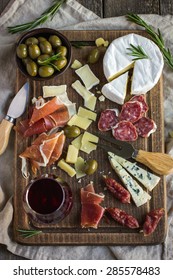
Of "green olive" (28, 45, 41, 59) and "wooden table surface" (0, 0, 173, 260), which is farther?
"wooden table surface" (0, 0, 173, 260)

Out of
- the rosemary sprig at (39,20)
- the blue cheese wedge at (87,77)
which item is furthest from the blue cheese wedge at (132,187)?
the rosemary sprig at (39,20)

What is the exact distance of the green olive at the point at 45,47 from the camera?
2.81 metres

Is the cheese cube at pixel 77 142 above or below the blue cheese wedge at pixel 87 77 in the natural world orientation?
below

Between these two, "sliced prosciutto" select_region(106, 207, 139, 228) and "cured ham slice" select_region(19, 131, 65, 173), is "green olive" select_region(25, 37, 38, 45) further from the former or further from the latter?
"sliced prosciutto" select_region(106, 207, 139, 228)

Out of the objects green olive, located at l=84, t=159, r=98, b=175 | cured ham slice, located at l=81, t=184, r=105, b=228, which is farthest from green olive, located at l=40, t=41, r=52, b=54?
cured ham slice, located at l=81, t=184, r=105, b=228

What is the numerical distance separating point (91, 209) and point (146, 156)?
0.31 meters

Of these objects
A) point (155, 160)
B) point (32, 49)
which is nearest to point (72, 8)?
point (32, 49)

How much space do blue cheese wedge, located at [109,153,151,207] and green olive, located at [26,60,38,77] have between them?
0.49m

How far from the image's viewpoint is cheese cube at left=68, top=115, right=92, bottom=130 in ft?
9.33

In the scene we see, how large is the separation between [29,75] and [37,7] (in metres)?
0.37

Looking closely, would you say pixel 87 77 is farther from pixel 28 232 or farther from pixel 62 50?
pixel 28 232

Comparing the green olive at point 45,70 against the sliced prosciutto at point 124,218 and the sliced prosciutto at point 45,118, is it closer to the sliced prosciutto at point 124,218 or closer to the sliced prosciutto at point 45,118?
the sliced prosciutto at point 45,118

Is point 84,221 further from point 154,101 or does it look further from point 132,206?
point 154,101

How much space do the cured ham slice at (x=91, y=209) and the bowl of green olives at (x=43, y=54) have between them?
521 millimetres
